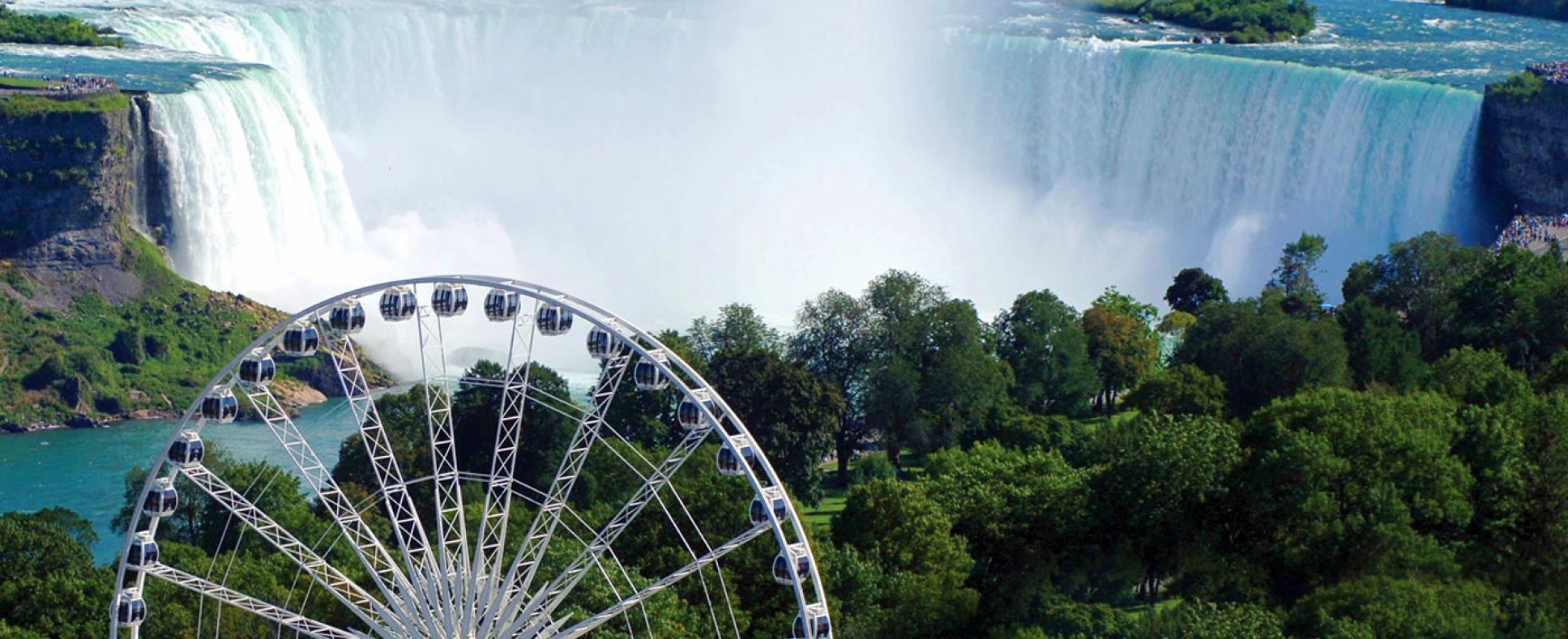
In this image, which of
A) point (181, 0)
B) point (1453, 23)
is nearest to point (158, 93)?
point (181, 0)

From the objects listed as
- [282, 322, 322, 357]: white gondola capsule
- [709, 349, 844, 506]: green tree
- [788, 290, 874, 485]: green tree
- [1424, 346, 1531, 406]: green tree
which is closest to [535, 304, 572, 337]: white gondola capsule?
[282, 322, 322, 357]: white gondola capsule

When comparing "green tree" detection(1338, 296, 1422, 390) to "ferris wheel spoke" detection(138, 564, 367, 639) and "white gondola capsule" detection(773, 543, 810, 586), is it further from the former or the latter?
"ferris wheel spoke" detection(138, 564, 367, 639)

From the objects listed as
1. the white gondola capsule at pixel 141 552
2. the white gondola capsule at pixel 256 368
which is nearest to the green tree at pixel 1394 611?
the white gondola capsule at pixel 256 368

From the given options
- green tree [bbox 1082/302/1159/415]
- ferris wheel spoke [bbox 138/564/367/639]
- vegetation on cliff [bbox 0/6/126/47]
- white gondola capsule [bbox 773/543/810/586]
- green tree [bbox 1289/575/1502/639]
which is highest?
white gondola capsule [bbox 773/543/810/586]

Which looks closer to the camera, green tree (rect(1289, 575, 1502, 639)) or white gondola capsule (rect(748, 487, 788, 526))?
white gondola capsule (rect(748, 487, 788, 526))

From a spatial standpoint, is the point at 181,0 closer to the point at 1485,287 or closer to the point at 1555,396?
the point at 1485,287

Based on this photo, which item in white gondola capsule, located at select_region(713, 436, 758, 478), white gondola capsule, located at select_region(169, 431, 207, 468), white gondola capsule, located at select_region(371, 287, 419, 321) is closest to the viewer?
white gondola capsule, located at select_region(713, 436, 758, 478)

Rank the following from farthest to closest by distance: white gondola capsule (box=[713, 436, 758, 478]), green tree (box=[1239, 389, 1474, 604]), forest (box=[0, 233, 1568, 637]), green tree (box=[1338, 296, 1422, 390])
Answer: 1. green tree (box=[1338, 296, 1422, 390])
2. green tree (box=[1239, 389, 1474, 604])
3. forest (box=[0, 233, 1568, 637])
4. white gondola capsule (box=[713, 436, 758, 478])

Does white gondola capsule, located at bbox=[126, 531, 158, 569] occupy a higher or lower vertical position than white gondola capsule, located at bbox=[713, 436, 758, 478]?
lower
